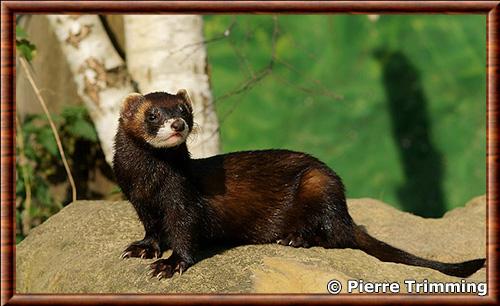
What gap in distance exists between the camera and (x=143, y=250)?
5.30 metres

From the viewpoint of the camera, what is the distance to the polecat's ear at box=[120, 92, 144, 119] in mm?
5246

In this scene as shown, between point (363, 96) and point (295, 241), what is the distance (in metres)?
6.20

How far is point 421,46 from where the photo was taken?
449 inches

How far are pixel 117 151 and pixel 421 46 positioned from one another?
7.13 m

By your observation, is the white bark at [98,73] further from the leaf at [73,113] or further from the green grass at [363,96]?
the green grass at [363,96]

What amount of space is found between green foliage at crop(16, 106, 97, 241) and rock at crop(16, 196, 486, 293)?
169 centimetres

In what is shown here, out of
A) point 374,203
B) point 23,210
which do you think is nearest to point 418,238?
point 374,203

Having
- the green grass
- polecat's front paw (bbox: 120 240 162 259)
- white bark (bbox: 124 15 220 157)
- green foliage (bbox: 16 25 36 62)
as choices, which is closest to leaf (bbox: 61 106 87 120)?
white bark (bbox: 124 15 220 157)

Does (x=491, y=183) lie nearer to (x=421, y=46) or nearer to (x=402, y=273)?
(x=402, y=273)

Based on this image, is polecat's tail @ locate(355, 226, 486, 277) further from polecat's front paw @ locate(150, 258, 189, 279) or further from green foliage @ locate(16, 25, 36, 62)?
green foliage @ locate(16, 25, 36, 62)

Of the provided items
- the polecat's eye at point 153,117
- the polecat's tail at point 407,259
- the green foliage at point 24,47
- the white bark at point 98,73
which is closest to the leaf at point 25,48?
the green foliage at point 24,47

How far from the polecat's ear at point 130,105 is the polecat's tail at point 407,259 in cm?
183

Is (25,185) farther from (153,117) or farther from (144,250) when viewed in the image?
(153,117)

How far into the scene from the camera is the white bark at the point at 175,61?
798 centimetres
